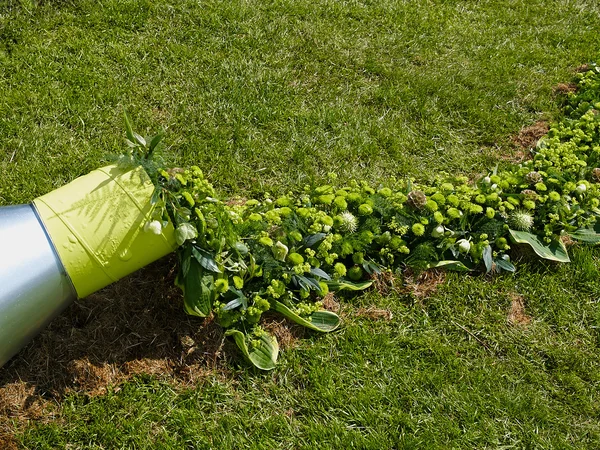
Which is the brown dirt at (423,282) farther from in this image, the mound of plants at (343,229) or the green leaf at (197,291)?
the green leaf at (197,291)

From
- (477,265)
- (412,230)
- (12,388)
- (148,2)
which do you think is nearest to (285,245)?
(412,230)

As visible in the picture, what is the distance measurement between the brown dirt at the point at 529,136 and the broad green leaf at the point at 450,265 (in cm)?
118

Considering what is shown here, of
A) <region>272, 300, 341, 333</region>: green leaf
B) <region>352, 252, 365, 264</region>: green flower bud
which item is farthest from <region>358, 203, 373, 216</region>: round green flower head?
<region>272, 300, 341, 333</region>: green leaf

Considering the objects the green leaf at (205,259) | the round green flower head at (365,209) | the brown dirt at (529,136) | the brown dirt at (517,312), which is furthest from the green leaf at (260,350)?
the brown dirt at (529,136)

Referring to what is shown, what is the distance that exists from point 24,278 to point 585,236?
300 centimetres

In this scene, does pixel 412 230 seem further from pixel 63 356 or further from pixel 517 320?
pixel 63 356

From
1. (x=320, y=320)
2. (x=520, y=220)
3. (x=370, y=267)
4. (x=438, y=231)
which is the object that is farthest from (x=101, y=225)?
(x=520, y=220)

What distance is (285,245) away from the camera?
2900 mm

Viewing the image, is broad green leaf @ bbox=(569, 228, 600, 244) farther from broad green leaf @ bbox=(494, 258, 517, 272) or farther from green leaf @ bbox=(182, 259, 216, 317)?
green leaf @ bbox=(182, 259, 216, 317)

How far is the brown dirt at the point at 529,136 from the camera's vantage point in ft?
13.2

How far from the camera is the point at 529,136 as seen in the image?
4.11 meters

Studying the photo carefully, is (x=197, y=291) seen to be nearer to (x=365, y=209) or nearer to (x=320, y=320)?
(x=320, y=320)

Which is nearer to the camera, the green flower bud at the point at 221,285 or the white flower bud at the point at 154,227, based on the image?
the white flower bud at the point at 154,227

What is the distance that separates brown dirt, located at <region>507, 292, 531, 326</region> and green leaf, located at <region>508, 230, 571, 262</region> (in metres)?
0.29
